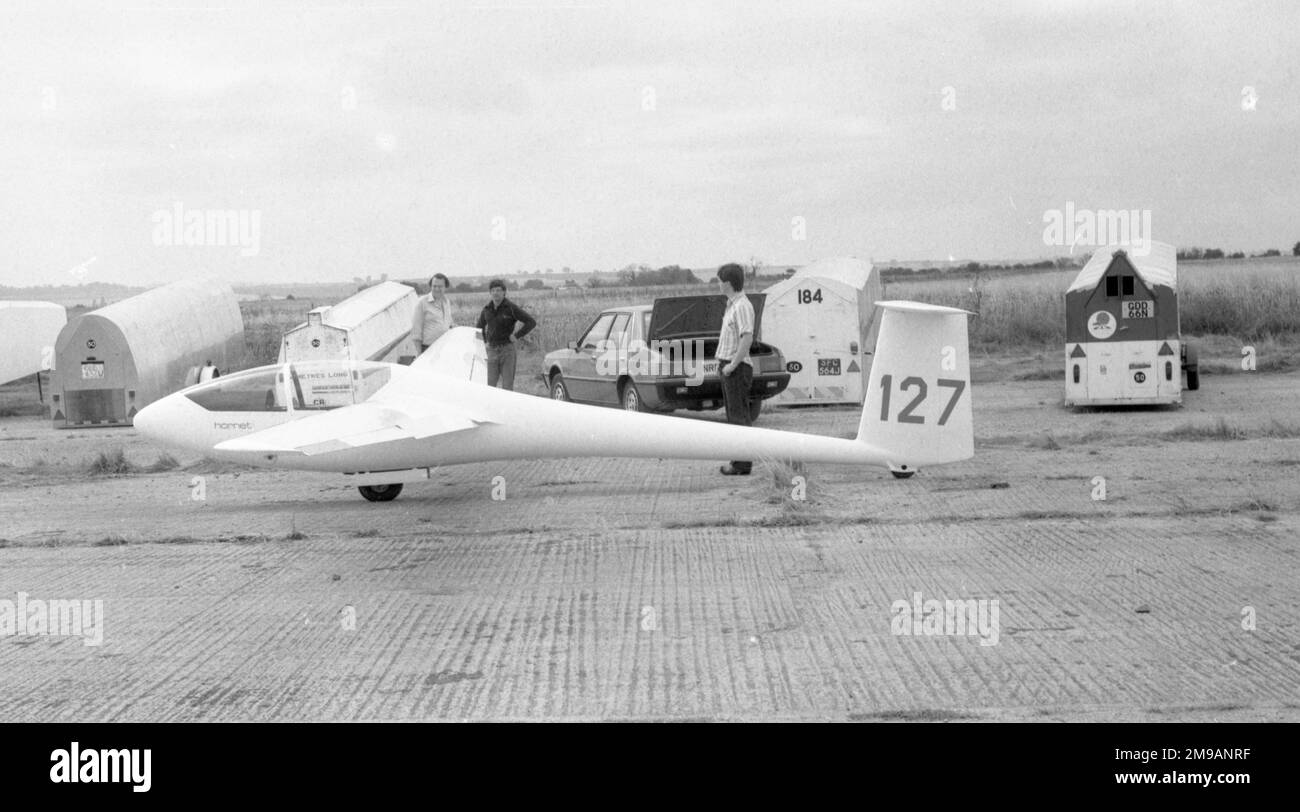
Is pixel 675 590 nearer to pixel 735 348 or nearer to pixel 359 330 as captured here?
pixel 735 348

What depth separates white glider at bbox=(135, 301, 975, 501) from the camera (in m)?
10.1

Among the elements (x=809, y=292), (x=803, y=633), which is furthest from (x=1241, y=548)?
(x=809, y=292)

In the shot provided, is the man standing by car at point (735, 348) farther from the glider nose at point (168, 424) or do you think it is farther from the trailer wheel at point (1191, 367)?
the trailer wheel at point (1191, 367)

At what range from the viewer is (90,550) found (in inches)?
411

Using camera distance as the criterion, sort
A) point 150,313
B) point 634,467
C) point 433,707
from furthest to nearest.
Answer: point 150,313 < point 634,467 < point 433,707

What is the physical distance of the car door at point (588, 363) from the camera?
59.0 ft

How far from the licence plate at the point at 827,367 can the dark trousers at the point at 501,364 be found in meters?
5.38

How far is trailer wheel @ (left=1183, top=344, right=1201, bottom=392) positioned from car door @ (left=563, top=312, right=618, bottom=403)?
912cm

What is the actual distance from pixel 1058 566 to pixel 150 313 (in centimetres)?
1719

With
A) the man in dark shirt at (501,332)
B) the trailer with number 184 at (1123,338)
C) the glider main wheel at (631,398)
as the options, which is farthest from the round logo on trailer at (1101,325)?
the man in dark shirt at (501,332)

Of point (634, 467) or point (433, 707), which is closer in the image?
point (433, 707)

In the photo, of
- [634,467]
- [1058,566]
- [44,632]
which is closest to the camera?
[44,632]

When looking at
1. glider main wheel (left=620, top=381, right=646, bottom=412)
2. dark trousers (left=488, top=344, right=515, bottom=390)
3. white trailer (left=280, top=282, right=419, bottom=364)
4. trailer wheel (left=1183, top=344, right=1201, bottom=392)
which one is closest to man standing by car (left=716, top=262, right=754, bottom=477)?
dark trousers (left=488, top=344, right=515, bottom=390)
